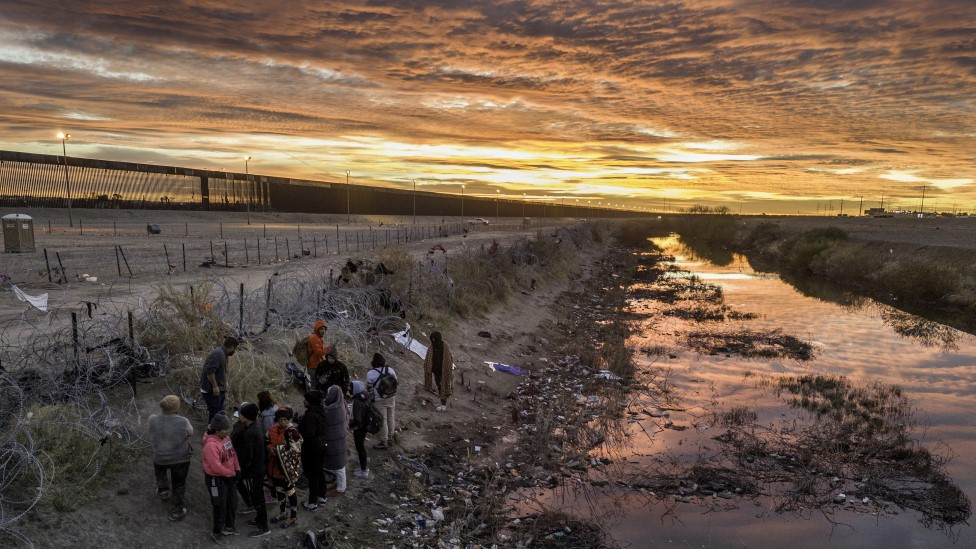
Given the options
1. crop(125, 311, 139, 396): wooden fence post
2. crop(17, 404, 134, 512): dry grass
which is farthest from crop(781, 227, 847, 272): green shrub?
crop(17, 404, 134, 512): dry grass

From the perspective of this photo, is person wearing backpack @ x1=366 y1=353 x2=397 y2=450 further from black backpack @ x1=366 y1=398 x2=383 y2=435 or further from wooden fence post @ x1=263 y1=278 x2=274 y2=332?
wooden fence post @ x1=263 y1=278 x2=274 y2=332

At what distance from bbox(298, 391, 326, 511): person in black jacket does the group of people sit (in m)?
0.01

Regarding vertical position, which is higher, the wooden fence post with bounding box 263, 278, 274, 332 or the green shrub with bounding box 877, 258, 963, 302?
the wooden fence post with bounding box 263, 278, 274, 332

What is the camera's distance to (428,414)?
11.3m

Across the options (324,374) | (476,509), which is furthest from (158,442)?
(476,509)

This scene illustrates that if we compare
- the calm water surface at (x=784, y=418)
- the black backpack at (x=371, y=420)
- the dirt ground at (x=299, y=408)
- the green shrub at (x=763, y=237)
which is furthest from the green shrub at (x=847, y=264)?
the black backpack at (x=371, y=420)

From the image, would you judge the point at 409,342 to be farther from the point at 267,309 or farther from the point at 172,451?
the point at 172,451

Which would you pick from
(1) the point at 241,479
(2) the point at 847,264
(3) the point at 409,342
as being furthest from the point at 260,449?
(2) the point at 847,264

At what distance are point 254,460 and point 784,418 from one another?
10.5 metres

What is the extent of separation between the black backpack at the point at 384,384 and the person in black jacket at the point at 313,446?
1.60m

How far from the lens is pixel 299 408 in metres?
9.53

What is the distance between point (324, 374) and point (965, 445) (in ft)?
38.3

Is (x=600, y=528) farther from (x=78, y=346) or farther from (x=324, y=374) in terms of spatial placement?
(x=78, y=346)

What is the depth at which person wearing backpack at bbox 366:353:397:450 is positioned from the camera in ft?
29.1
